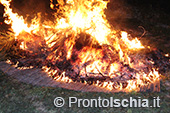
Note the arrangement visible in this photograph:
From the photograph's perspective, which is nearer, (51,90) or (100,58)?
(51,90)

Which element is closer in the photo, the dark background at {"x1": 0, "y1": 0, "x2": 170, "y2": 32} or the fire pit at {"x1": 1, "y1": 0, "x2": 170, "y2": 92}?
the fire pit at {"x1": 1, "y1": 0, "x2": 170, "y2": 92}

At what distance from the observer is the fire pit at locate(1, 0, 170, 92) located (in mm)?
3945

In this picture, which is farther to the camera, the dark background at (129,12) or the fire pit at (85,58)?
the dark background at (129,12)

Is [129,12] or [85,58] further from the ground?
[129,12]

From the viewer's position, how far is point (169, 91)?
11.9 feet

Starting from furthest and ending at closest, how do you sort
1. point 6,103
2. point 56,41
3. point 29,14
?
point 29,14
point 56,41
point 6,103

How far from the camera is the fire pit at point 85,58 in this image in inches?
155

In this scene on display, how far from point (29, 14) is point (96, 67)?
4.96 meters

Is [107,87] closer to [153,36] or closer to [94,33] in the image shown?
[94,33]

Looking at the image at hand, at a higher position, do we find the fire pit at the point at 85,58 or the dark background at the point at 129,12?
the dark background at the point at 129,12

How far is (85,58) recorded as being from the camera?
4.55 metres

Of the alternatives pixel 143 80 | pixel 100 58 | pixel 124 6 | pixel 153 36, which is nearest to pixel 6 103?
pixel 100 58

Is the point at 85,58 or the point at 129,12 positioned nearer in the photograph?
the point at 85,58

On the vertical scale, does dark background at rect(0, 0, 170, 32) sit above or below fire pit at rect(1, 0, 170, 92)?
above
